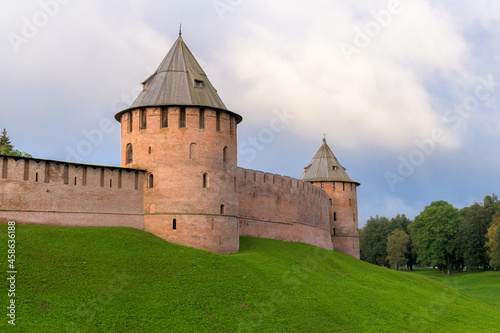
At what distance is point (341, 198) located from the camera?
57938mm

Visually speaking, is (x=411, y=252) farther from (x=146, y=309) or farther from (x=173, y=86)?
(x=146, y=309)

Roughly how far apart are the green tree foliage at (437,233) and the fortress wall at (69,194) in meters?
54.6

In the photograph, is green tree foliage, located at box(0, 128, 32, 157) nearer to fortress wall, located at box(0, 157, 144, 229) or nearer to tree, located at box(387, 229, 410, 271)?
fortress wall, located at box(0, 157, 144, 229)

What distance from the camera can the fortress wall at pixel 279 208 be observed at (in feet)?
133

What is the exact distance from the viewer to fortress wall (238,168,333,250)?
40.4m

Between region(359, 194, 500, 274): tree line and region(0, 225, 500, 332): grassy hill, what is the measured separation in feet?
131

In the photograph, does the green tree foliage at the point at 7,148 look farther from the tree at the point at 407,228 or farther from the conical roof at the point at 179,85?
the tree at the point at 407,228

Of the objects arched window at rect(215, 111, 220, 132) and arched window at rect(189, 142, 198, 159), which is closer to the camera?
arched window at rect(189, 142, 198, 159)

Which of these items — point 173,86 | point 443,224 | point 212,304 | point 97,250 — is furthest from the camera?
point 443,224

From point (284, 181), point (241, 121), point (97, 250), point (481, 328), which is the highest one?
point (241, 121)

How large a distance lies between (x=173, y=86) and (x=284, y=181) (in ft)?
48.8

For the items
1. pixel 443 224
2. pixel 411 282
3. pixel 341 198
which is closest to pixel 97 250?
pixel 411 282

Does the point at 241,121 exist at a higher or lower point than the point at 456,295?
higher

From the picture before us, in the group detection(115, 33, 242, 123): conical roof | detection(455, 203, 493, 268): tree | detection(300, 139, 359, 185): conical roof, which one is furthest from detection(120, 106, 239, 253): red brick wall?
detection(455, 203, 493, 268): tree
